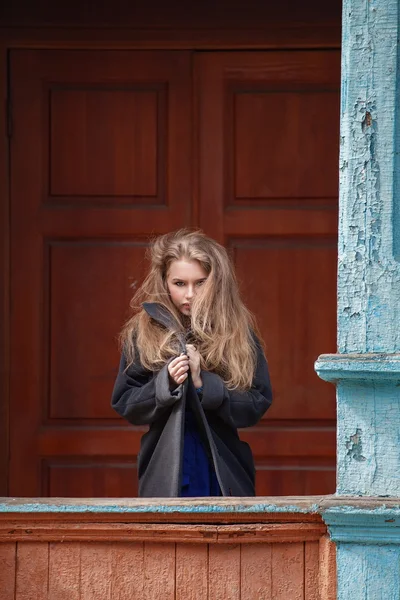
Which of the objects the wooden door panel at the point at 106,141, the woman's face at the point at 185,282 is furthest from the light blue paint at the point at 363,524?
the wooden door panel at the point at 106,141

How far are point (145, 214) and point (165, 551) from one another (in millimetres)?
2202

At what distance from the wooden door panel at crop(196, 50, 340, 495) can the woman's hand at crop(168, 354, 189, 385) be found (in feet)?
4.99

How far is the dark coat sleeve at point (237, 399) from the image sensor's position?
388 centimetres

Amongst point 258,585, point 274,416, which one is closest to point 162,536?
point 258,585

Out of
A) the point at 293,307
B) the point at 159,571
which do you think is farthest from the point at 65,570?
the point at 293,307

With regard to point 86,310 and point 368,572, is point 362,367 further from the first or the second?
point 86,310

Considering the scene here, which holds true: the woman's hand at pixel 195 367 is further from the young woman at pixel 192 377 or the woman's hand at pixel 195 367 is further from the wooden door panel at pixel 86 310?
the wooden door panel at pixel 86 310

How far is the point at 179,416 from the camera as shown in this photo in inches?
151

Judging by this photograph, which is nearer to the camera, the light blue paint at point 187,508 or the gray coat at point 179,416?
the light blue paint at point 187,508

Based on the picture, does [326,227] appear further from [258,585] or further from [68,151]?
[258,585]

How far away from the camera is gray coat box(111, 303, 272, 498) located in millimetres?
3842

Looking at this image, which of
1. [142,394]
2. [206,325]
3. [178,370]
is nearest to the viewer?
[178,370]

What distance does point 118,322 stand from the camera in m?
5.34

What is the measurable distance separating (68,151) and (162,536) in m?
2.42
